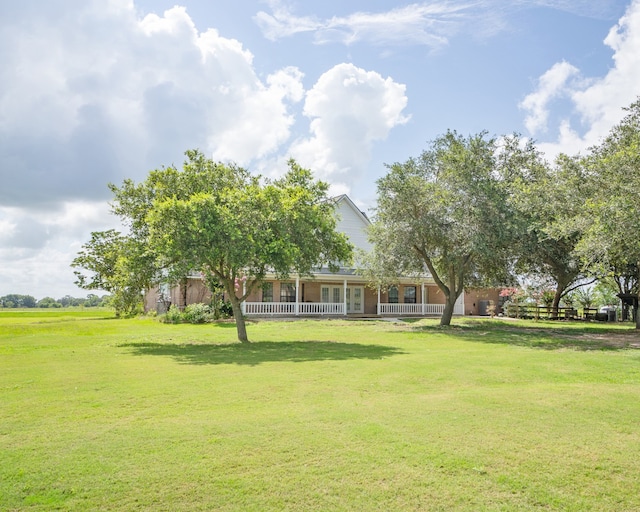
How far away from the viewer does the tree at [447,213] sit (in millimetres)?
21844

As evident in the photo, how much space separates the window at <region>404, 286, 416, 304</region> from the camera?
1528 inches

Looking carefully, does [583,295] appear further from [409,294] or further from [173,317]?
[173,317]

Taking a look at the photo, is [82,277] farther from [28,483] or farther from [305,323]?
[28,483]

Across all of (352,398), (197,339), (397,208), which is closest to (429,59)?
(397,208)

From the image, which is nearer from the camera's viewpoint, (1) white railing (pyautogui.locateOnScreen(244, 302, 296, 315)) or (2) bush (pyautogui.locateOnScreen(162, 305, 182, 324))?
(2) bush (pyautogui.locateOnScreen(162, 305, 182, 324))

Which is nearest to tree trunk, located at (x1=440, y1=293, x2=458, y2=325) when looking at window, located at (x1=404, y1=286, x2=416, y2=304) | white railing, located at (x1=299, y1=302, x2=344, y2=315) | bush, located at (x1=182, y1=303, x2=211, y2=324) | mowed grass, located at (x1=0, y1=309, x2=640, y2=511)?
white railing, located at (x1=299, y1=302, x2=344, y2=315)

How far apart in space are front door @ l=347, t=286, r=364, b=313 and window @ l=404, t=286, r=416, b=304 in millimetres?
3739

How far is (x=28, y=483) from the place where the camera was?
175 inches

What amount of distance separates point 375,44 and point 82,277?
13040mm

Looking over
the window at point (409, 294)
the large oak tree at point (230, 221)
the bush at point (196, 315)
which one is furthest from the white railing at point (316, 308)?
the large oak tree at point (230, 221)

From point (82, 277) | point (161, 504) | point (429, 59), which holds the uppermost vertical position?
point (429, 59)

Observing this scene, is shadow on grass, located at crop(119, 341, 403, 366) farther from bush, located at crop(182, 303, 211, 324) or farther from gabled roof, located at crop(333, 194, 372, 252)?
gabled roof, located at crop(333, 194, 372, 252)

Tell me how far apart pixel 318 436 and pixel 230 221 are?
958cm

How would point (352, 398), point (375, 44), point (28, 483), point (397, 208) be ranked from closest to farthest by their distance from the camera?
point (28, 483) → point (352, 398) → point (375, 44) → point (397, 208)
